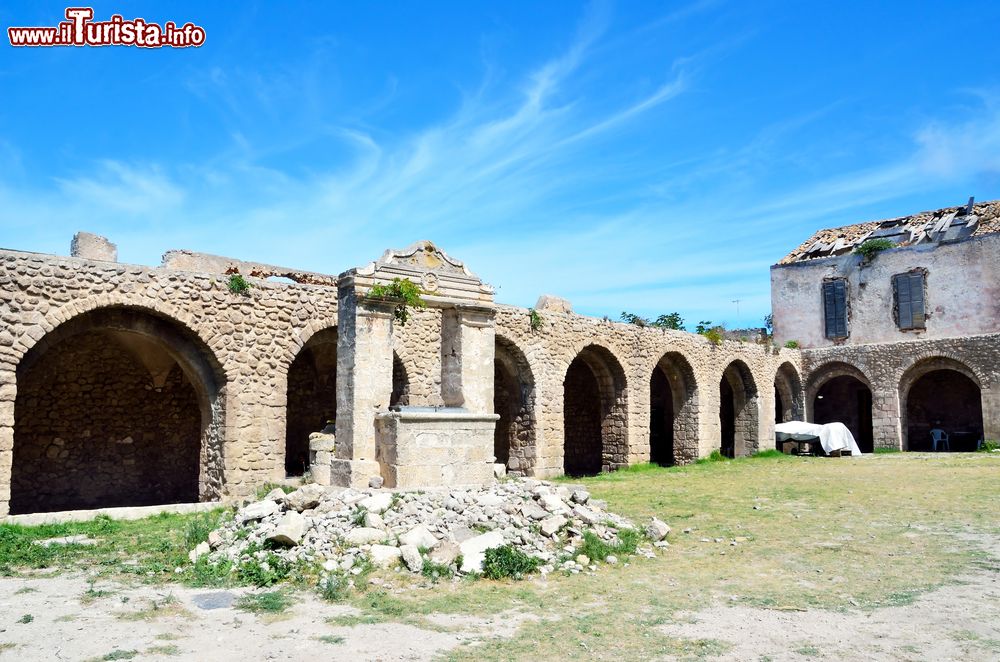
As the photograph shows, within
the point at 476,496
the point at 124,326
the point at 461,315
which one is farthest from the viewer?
the point at 124,326

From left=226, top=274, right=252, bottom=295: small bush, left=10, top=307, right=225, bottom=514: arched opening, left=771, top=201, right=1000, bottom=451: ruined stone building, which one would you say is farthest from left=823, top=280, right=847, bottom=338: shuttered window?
left=226, top=274, right=252, bottom=295: small bush

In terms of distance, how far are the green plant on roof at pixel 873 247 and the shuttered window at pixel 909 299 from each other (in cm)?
99

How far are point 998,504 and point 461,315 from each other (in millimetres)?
7378

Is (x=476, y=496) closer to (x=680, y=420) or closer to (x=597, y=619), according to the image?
(x=597, y=619)

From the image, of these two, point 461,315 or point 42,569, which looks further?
point 461,315

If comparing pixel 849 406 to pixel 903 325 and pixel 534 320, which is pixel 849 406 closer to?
pixel 903 325

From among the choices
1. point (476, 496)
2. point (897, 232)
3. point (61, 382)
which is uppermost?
point (897, 232)

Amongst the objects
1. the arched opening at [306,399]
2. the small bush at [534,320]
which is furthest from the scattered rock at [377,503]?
the arched opening at [306,399]

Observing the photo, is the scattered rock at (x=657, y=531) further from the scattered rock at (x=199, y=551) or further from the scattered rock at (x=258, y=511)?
the scattered rock at (x=199, y=551)

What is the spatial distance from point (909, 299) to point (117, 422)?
21.4 metres

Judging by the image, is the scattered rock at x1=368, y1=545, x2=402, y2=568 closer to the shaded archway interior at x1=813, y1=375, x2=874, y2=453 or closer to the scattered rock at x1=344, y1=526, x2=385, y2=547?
the scattered rock at x1=344, y1=526, x2=385, y2=547

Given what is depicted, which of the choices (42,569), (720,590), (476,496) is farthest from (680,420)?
(42,569)

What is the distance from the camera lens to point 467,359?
9578 millimetres

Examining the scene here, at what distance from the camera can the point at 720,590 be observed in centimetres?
589
